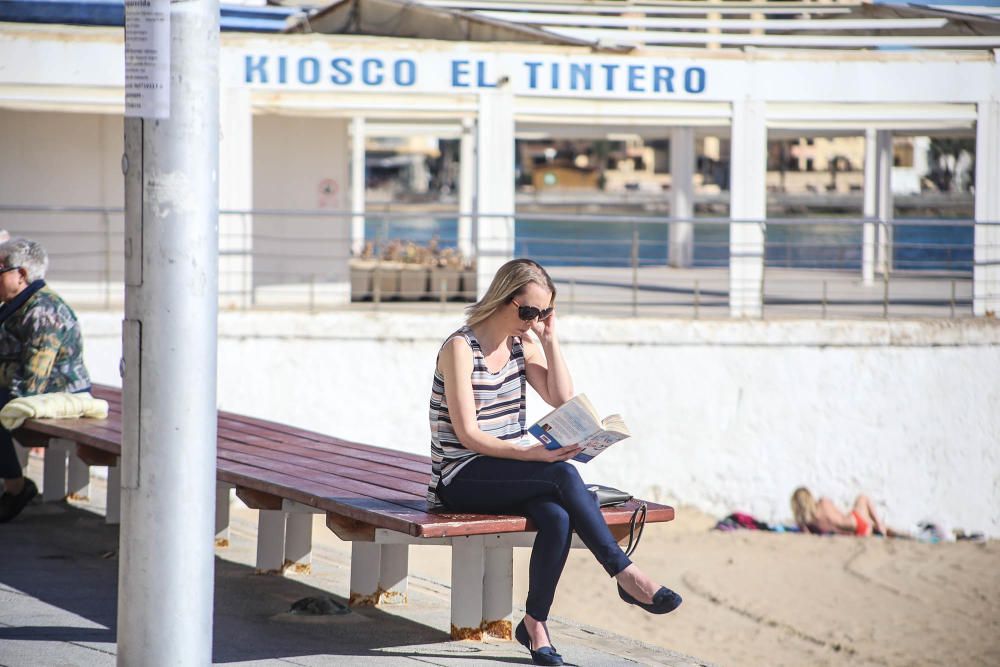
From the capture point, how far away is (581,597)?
9.47 metres

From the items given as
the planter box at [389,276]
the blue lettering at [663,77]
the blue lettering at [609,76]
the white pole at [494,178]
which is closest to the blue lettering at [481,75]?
the white pole at [494,178]

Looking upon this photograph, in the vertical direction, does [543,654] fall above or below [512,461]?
below

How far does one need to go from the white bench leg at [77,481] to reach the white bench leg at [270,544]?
2028 millimetres

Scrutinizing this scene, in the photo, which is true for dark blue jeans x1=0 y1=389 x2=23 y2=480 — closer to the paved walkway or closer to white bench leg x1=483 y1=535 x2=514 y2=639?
the paved walkway

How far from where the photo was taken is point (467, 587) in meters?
4.84

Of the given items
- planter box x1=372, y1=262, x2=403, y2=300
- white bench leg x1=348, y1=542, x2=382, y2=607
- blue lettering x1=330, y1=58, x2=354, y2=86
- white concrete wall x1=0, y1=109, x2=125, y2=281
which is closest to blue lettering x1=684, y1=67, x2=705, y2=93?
blue lettering x1=330, y1=58, x2=354, y2=86

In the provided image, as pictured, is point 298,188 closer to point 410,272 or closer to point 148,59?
point 410,272

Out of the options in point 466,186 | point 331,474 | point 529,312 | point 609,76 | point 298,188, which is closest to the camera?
point 529,312

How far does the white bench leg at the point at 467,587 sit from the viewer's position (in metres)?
4.75

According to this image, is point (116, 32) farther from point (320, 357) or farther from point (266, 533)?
point (266, 533)

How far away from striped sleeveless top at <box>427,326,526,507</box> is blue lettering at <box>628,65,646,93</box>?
29.8 ft

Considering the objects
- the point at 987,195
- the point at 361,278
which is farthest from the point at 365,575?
the point at 987,195

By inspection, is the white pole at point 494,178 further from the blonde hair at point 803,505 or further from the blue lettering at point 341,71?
the blonde hair at point 803,505

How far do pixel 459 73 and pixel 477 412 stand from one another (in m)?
8.87
